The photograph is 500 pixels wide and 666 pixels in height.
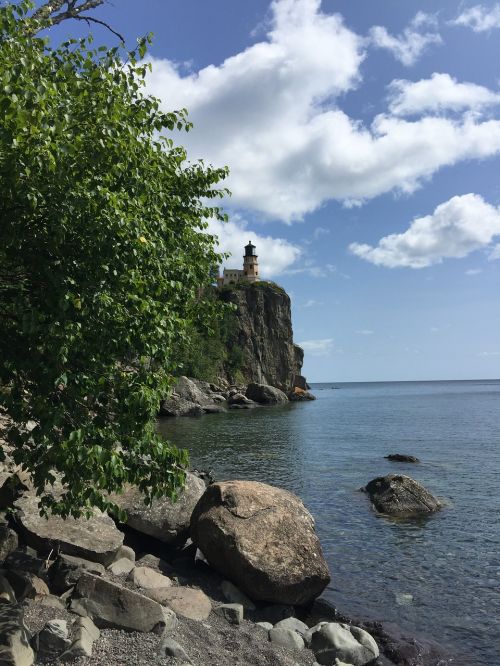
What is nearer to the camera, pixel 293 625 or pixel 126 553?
pixel 293 625

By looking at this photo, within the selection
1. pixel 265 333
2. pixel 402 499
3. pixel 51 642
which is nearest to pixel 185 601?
pixel 51 642

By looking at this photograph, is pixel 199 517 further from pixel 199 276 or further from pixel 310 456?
pixel 310 456

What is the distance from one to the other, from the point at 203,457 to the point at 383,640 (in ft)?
78.9

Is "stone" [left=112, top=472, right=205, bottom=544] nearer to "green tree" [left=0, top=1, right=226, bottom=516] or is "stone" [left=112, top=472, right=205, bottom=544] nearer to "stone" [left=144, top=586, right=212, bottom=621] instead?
"stone" [left=144, top=586, right=212, bottom=621]

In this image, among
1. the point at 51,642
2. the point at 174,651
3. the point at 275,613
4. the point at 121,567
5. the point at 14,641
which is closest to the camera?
the point at 14,641

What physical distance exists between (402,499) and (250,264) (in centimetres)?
14225

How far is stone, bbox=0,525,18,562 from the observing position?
9.73 metres

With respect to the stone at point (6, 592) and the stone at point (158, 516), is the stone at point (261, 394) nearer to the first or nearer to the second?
the stone at point (158, 516)

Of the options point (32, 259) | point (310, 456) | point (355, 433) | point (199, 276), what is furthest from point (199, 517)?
point (355, 433)

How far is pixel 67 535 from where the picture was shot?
36.2ft

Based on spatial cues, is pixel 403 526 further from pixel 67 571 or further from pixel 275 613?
pixel 67 571

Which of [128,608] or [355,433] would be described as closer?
[128,608]

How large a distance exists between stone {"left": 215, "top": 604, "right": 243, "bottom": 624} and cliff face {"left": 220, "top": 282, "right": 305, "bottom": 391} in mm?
129120

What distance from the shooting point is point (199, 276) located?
40.0 ft
